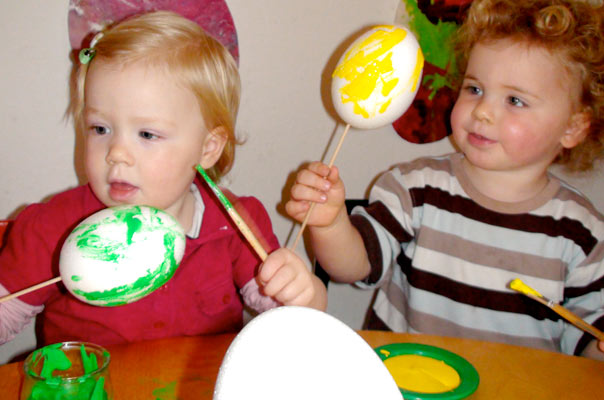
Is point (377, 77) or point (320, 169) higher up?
point (377, 77)

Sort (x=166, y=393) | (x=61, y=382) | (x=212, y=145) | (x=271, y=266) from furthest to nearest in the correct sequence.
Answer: (x=212, y=145) → (x=271, y=266) → (x=166, y=393) → (x=61, y=382)

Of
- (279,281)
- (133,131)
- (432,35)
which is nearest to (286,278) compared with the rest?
(279,281)

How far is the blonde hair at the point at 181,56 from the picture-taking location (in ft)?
3.18

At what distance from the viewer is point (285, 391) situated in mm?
437

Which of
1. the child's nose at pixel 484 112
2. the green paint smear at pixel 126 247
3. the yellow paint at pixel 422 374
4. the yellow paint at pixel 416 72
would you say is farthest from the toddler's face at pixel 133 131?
the child's nose at pixel 484 112

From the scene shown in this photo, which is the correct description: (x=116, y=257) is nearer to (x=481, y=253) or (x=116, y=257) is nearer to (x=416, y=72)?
(x=416, y=72)

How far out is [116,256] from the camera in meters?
0.71

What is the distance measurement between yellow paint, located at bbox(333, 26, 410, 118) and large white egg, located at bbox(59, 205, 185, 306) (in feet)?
1.38

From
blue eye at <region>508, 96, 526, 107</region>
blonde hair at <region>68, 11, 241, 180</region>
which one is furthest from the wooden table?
blue eye at <region>508, 96, 526, 107</region>

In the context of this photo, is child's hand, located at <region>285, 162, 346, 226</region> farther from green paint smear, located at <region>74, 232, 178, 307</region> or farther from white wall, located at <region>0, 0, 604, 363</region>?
white wall, located at <region>0, 0, 604, 363</region>

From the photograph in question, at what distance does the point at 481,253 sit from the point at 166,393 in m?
0.91

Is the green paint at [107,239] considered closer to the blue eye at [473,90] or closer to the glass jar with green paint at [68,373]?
the glass jar with green paint at [68,373]

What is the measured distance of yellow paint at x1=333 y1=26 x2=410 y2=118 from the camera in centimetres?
95

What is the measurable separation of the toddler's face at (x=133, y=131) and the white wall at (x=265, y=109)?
1.17 feet
